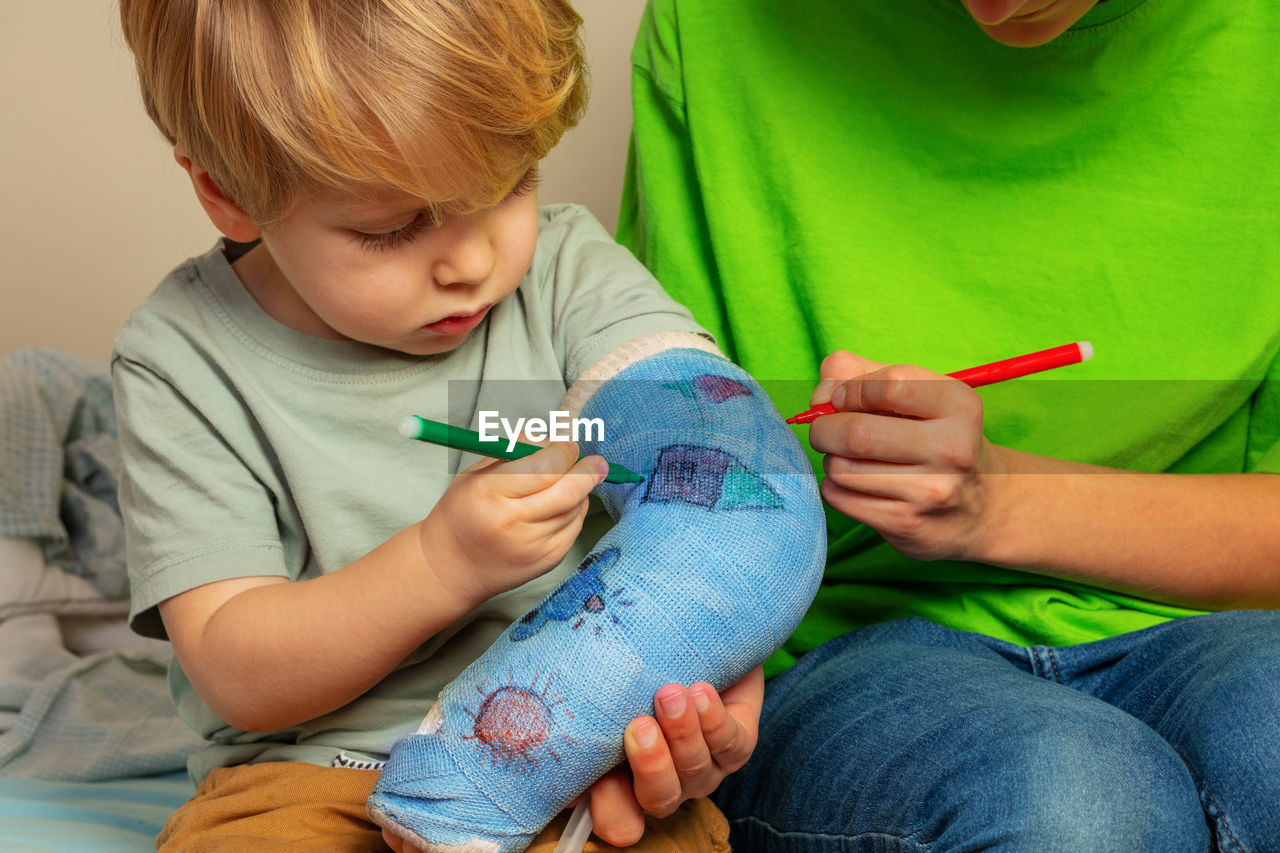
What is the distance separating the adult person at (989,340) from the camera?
0.80m

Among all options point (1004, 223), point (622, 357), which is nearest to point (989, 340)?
point (1004, 223)

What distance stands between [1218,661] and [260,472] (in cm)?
71

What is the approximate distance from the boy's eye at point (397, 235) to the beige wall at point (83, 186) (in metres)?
0.78

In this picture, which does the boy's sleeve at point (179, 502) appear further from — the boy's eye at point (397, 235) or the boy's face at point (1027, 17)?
the boy's face at point (1027, 17)

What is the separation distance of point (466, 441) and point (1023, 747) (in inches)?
16.0

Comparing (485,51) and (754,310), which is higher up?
(485,51)

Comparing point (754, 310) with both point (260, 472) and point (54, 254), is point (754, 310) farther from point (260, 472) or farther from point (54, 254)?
point (54, 254)

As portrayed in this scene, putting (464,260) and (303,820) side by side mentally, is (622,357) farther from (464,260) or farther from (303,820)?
(303,820)

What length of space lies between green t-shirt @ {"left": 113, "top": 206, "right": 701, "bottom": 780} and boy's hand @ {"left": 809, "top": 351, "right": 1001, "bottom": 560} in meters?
0.15

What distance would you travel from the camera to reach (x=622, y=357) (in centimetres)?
84

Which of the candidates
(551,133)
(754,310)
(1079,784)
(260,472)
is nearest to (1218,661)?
(1079,784)

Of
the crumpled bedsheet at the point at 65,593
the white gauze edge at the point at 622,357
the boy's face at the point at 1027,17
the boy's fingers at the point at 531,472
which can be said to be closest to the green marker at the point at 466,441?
the boy's fingers at the point at 531,472

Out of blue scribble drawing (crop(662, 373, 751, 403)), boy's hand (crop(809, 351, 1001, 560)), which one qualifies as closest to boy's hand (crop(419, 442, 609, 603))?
blue scribble drawing (crop(662, 373, 751, 403))

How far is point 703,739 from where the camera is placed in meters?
0.67
